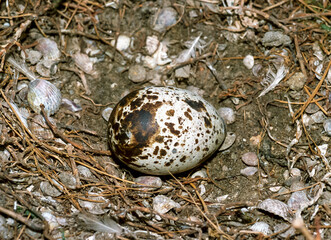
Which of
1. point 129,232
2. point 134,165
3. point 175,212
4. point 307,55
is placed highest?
point 307,55

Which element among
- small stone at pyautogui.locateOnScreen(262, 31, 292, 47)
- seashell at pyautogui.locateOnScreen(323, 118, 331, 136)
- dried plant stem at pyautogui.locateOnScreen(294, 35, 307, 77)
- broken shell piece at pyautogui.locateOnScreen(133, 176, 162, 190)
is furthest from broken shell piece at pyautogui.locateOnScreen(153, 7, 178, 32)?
seashell at pyautogui.locateOnScreen(323, 118, 331, 136)

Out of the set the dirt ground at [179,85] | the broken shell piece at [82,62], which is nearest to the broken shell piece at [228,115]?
the dirt ground at [179,85]

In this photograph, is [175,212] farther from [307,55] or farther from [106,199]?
[307,55]

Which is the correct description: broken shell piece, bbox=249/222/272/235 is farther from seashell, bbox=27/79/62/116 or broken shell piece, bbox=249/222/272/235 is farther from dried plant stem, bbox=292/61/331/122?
seashell, bbox=27/79/62/116

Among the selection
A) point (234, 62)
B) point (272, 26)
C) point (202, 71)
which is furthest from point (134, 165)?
point (272, 26)

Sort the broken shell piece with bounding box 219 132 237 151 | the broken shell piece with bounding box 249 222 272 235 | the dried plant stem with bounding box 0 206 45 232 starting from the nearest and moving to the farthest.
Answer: the dried plant stem with bounding box 0 206 45 232
the broken shell piece with bounding box 249 222 272 235
the broken shell piece with bounding box 219 132 237 151

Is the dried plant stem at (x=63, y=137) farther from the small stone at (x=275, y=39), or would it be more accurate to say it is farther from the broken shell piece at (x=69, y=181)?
the small stone at (x=275, y=39)
